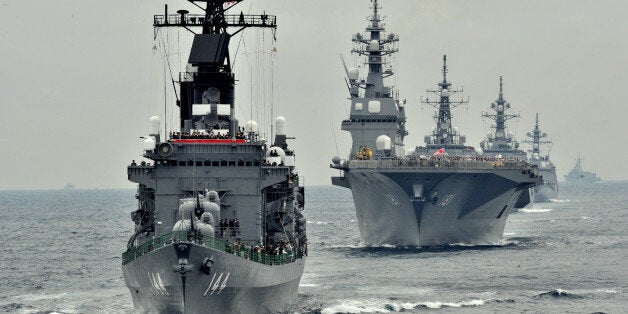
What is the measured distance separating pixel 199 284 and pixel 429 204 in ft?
129

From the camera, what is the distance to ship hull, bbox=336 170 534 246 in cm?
7206

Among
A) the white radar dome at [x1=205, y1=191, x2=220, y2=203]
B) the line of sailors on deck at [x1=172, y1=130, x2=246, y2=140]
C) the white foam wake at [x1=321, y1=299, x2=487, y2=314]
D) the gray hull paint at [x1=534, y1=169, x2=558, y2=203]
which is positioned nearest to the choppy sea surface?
the white foam wake at [x1=321, y1=299, x2=487, y2=314]

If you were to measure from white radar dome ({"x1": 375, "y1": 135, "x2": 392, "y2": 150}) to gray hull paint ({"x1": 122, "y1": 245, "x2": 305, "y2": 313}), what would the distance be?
1603 inches

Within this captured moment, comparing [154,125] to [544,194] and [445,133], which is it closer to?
[445,133]

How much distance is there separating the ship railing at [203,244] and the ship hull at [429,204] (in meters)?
32.8

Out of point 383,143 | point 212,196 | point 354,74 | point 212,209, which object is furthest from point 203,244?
point 354,74

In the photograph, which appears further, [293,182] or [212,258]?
[293,182]

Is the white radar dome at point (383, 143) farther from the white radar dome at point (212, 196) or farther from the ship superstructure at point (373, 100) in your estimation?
the white radar dome at point (212, 196)

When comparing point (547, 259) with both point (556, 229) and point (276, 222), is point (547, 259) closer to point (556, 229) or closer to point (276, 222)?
point (276, 222)

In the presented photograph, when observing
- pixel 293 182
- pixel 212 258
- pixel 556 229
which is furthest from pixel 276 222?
pixel 556 229

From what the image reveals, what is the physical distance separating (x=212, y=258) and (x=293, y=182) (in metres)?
11.0

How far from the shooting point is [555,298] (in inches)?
1941

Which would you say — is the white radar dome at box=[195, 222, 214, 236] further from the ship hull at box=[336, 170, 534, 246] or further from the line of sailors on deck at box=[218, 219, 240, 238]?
the ship hull at box=[336, 170, 534, 246]

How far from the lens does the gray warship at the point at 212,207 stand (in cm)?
3512
